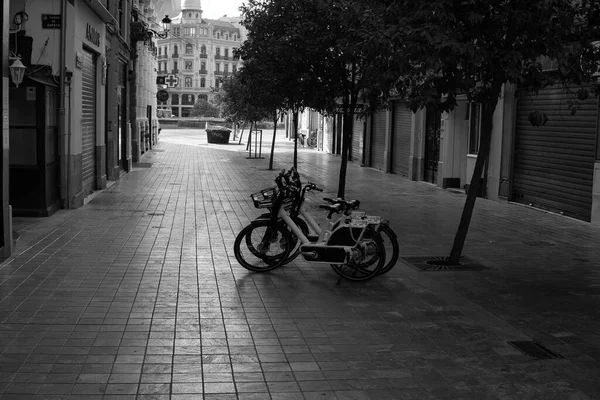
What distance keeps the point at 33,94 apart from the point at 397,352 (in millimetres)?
9487

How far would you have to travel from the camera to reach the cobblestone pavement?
5293mm

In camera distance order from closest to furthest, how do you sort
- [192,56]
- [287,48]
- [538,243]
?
[538,243], [287,48], [192,56]

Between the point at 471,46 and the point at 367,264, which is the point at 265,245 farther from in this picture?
the point at 471,46

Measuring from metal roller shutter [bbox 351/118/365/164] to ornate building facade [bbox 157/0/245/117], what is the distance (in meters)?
87.8

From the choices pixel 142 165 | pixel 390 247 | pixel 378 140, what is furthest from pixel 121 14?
pixel 390 247

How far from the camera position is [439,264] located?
9742mm

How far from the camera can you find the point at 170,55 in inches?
4811

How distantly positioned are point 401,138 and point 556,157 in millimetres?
11100

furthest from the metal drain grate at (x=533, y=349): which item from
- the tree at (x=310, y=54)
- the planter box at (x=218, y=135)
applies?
the planter box at (x=218, y=135)

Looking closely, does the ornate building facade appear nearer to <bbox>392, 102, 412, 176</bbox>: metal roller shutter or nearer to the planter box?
the planter box

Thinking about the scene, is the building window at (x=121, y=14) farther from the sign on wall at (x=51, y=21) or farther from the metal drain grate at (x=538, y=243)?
the metal drain grate at (x=538, y=243)

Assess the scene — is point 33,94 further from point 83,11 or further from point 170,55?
point 170,55

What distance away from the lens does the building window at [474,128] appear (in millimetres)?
19703

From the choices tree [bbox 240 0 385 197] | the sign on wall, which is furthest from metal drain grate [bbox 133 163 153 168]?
the sign on wall
